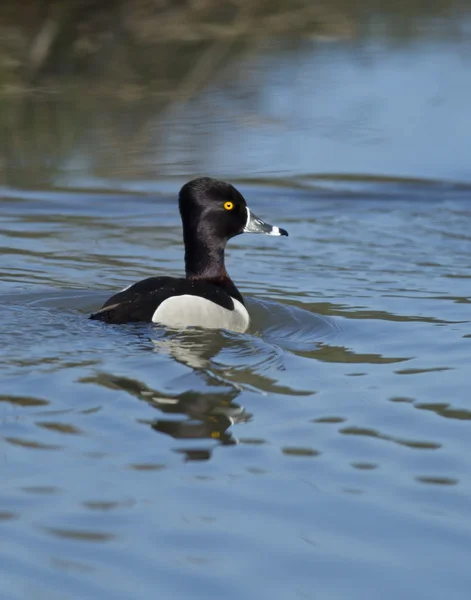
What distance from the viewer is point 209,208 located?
9.19 meters

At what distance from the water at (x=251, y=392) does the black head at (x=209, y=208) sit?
60 centimetres

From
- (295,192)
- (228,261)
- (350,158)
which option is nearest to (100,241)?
(228,261)

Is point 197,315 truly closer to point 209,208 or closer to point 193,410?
point 209,208

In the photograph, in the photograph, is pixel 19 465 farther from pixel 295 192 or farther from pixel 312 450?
pixel 295 192

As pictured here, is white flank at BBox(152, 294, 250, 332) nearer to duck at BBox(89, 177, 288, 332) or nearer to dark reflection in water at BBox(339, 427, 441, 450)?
duck at BBox(89, 177, 288, 332)

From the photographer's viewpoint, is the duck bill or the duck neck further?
the duck bill

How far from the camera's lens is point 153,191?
1298cm

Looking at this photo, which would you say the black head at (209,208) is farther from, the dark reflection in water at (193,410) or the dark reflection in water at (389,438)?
the dark reflection in water at (389,438)

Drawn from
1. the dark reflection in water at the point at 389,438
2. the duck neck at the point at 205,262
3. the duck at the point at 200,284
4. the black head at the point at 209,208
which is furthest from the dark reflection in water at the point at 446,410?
the black head at the point at 209,208

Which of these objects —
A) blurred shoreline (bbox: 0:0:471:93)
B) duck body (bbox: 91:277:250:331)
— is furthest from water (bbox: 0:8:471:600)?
blurred shoreline (bbox: 0:0:471:93)

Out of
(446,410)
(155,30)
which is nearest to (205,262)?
(446,410)

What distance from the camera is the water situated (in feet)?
15.5

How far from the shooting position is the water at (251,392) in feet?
15.5

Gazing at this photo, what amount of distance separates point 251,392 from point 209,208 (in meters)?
2.61
